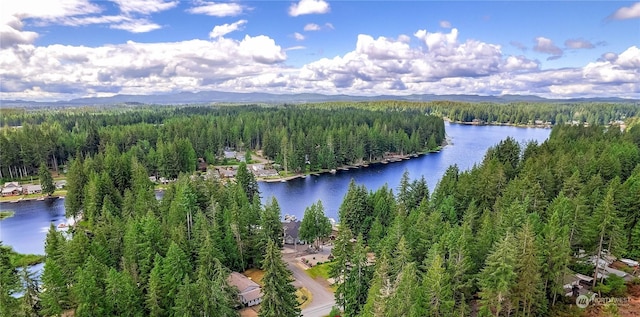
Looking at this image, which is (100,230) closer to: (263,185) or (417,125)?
(263,185)

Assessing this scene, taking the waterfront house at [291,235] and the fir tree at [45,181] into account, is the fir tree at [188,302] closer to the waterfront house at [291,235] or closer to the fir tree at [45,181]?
the waterfront house at [291,235]

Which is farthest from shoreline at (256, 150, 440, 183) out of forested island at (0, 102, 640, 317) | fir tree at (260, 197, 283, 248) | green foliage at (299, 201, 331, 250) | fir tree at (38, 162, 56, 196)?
fir tree at (260, 197, 283, 248)

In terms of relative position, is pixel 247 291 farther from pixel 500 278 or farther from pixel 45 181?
pixel 45 181

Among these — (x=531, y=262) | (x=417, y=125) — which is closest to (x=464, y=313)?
(x=531, y=262)

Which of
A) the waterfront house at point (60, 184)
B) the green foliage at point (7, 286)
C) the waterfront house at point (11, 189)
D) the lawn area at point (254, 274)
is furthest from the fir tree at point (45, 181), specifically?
the lawn area at point (254, 274)

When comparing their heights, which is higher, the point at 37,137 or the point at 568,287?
the point at 37,137

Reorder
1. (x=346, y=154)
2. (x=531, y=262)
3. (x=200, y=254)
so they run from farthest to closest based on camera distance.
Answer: (x=346, y=154) < (x=200, y=254) < (x=531, y=262)
